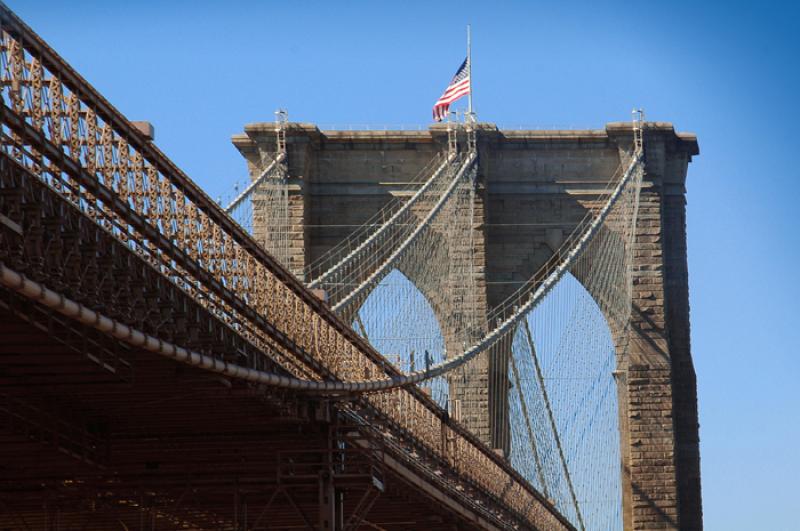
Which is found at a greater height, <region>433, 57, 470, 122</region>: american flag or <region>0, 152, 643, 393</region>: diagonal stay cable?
<region>433, 57, 470, 122</region>: american flag

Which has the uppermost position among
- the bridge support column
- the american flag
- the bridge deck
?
the american flag

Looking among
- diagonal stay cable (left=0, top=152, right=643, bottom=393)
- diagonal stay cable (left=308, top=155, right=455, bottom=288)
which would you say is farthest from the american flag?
diagonal stay cable (left=0, top=152, right=643, bottom=393)

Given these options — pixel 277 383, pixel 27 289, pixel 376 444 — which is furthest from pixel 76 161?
pixel 376 444

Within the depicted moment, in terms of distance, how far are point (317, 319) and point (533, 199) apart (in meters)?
35.7

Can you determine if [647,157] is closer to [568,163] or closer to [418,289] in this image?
[568,163]

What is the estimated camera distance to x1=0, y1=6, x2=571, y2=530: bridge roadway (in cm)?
2677

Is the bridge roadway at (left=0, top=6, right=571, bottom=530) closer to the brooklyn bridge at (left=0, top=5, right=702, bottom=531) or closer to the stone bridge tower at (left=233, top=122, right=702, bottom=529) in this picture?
the brooklyn bridge at (left=0, top=5, right=702, bottom=531)

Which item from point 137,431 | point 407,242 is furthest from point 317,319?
point 407,242

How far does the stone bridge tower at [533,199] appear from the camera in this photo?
246 ft

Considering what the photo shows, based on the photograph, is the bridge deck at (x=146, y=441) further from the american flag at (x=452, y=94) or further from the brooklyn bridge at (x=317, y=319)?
the american flag at (x=452, y=94)

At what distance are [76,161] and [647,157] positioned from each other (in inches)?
1985

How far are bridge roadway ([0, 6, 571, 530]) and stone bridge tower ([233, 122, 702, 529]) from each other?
59.9 ft

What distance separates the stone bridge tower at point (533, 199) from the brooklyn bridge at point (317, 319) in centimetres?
8

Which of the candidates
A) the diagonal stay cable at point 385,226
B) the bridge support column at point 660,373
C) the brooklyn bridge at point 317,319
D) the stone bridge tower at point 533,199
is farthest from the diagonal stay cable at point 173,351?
the stone bridge tower at point 533,199
